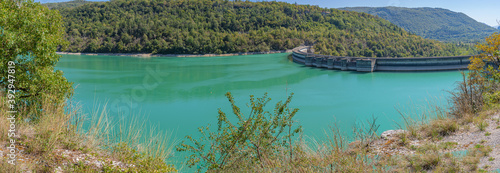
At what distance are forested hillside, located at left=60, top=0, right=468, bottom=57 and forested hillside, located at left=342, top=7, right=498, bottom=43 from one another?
297 feet

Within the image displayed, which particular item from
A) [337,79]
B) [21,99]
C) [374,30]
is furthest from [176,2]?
[21,99]

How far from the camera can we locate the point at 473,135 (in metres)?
4.97

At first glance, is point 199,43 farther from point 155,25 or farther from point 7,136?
point 7,136

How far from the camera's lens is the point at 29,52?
6281 millimetres

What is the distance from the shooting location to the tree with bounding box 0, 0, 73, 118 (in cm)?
565

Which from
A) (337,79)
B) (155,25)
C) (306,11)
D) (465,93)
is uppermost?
(306,11)

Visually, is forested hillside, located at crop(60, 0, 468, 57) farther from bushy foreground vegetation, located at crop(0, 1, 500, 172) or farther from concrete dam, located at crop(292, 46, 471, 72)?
bushy foreground vegetation, located at crop(0, 1, 500, 172)

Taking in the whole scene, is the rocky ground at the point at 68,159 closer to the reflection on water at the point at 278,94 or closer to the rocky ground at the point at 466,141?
the rocky ground at the point at 466,141

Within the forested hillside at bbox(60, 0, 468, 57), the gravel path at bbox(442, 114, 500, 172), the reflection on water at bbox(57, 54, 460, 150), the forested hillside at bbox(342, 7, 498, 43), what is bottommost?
the reflection on water at bbox(57, 54, 460, 150)

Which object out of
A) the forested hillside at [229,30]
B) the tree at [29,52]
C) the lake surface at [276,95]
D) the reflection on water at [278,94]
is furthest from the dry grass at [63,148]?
the forested hillside at [229,30]

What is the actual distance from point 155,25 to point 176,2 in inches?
837

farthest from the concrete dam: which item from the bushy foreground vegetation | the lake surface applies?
the bushy foreground vegetation

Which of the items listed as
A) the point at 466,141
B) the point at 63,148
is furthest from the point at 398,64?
the point at 63,148

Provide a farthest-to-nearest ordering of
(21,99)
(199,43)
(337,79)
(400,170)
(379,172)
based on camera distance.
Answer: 1. (199,43)
2. (337,79)
3. (21,99)
4. (400,170)
5. (379,172)
